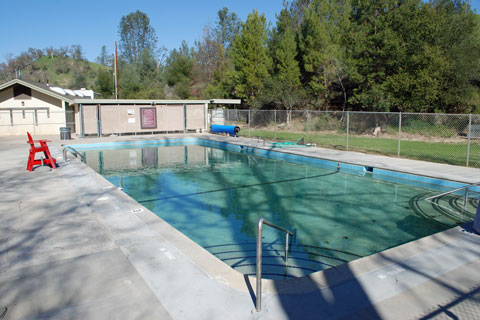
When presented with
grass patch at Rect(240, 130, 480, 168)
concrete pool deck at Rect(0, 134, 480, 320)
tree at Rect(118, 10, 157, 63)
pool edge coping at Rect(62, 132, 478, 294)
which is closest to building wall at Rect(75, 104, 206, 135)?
grass patch at Rect(240, 130, 480, 168)

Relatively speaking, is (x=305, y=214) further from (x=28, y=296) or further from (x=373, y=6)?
(x=373, y=6)

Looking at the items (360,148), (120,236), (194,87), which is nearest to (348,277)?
(120,236)

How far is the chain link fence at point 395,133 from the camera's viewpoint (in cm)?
1355

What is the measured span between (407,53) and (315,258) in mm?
19043

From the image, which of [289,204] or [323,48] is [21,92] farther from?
[323,48]

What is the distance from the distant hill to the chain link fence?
4620 cm

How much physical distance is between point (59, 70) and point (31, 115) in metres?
54.2

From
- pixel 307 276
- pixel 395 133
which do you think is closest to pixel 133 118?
pixel 395 133

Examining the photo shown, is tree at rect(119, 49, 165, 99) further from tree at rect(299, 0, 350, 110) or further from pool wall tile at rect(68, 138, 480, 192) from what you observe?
pool wall tile at rect(68, 138, 480, 192)

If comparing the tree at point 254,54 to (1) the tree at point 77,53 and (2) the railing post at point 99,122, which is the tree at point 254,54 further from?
(1) the tree at point 77,53

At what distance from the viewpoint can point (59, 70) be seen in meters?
69.6

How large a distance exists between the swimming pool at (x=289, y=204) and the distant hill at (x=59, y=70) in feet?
176

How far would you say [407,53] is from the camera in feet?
67.0

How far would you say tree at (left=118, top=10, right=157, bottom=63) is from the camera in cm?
5994
